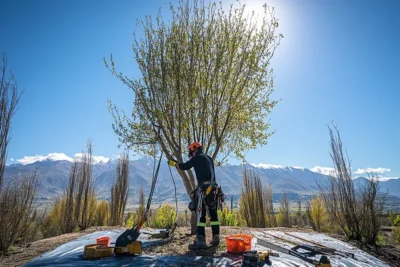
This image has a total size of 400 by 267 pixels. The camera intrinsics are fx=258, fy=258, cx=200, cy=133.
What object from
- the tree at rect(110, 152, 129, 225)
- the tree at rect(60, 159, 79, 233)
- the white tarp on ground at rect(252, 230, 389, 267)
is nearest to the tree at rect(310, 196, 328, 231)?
the white tarp on ground at rect(252, 230, 389, 267)

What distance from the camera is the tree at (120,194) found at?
40.8 ft

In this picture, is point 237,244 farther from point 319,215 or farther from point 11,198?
point 319,215

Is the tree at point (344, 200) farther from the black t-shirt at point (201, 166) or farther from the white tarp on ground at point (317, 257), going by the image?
the black t-shirt at point (201, 166)

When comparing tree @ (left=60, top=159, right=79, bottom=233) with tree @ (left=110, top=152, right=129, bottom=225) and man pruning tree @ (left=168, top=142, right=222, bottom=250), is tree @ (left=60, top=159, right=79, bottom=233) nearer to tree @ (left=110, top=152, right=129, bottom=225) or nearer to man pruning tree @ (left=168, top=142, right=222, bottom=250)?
tree @ (left=110, top=152, right=129, bottom=225)

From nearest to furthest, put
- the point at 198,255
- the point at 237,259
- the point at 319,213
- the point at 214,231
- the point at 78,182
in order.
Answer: the point at 237,259, the point at 198,255, the point at 214,231, the point at 78,182, the point at 319,213

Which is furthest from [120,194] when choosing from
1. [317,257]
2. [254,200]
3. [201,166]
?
[317,257]

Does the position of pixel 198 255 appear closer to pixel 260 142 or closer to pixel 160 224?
pixel 260 142

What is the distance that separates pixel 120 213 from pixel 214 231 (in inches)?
313

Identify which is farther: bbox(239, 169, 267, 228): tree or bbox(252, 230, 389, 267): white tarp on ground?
bbox(239, 169, 267, 228): tree

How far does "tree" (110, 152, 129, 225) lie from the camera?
12.4m

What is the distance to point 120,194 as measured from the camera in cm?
1262

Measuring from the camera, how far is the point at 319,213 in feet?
50.5

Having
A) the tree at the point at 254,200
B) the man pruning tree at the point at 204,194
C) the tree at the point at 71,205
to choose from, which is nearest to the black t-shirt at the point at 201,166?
the man pruning tree at the point at 204,194

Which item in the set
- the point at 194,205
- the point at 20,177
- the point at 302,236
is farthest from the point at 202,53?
the point at 20,177
